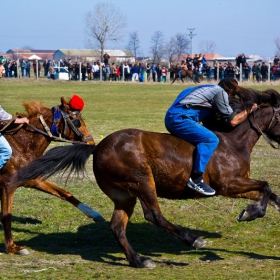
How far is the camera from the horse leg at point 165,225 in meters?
7.27

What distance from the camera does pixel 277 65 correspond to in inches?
1972

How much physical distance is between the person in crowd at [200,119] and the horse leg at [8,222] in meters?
2.23

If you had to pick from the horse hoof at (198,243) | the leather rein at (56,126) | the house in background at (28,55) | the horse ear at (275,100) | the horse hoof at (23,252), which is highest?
the horse ear at (275,100)

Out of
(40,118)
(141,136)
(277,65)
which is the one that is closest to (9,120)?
(40,118)

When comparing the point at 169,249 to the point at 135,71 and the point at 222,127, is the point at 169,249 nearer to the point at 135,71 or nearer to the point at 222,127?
the point at 222,127

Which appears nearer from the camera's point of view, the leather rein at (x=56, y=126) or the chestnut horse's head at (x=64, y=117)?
the leather rein at (x=56, y=126)

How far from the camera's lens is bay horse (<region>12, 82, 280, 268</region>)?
7.40 m

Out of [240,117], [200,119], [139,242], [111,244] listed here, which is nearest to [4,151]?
[111,244]

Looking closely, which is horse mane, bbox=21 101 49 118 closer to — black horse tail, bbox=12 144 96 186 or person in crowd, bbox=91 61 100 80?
black horse tail, bbox=12 144 96 186

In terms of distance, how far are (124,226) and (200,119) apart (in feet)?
5.64

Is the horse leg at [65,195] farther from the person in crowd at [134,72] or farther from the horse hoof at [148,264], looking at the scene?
the person in crowd at [134,72]

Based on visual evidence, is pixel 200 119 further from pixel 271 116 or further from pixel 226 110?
pixel 271 116

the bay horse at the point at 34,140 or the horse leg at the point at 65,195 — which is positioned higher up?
the bay horse at the point at 34,140

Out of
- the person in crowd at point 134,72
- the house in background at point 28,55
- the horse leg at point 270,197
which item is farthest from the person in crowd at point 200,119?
the house in background at point 28,55
